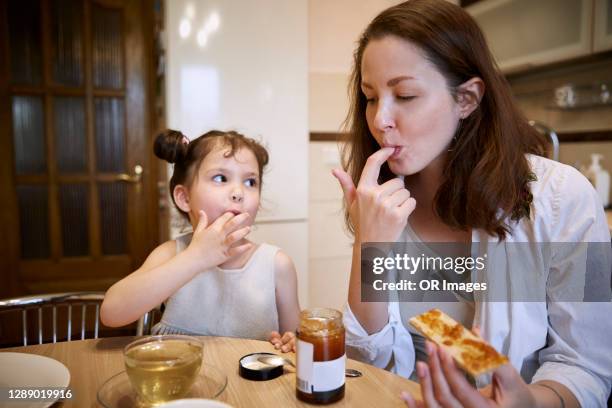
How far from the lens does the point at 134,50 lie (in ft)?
9.86

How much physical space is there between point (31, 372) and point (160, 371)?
10.6 inches

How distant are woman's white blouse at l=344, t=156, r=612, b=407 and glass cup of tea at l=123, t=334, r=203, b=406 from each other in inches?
16.0

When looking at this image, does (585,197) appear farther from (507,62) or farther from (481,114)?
(507,62)

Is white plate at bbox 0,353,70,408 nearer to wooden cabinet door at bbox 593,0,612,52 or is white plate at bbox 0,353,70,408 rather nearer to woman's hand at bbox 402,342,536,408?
woman's hand at bbox 402,342,536,408

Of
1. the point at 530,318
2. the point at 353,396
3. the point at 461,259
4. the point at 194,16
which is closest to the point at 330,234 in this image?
the point at 194,16

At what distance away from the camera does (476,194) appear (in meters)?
0.99

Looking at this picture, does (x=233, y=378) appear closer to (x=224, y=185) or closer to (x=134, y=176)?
(x=224, y=185)

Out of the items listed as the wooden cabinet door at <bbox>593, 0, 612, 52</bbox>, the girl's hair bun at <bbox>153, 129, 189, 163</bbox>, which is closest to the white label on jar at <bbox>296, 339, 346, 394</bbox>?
the girl's hair bun at <bbox>153, 129, 189, 163</bbox>

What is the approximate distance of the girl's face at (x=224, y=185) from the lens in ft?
3.93

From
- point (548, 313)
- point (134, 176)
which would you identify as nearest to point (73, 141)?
point (134, 176)

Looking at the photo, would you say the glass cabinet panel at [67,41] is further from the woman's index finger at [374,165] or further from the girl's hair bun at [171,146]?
the woman's index finger at [374,165]

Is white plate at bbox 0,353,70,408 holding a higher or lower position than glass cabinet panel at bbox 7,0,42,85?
lower

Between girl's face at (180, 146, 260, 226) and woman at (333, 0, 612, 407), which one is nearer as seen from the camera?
woman at (333, 0, 612, 407)

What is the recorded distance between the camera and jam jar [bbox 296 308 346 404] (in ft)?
2.18
